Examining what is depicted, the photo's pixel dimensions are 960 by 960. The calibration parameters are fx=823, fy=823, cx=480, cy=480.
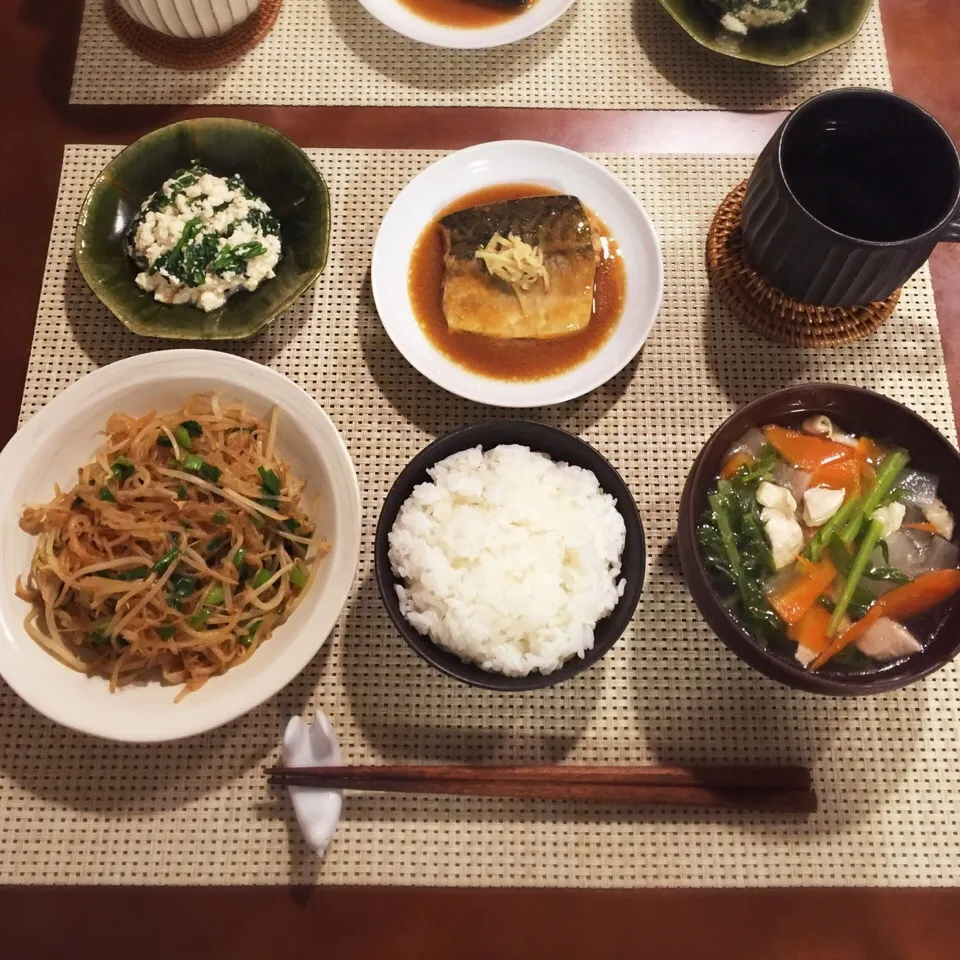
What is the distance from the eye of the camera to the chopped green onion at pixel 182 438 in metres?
1.69

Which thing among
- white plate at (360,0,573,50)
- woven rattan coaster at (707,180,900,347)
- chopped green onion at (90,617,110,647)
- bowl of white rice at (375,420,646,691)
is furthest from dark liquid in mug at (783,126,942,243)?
chopped green onion at (90,617,110,647)

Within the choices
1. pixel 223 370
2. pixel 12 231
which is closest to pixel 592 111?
pixel 223 370

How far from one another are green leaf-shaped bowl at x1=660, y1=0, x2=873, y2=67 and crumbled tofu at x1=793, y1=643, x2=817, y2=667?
1489 millimetres

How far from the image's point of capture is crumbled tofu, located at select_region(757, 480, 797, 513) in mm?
1639

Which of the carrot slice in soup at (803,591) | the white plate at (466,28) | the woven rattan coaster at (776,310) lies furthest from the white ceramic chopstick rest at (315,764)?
the white plate at (466,28)

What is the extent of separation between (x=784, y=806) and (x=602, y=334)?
1.09 m

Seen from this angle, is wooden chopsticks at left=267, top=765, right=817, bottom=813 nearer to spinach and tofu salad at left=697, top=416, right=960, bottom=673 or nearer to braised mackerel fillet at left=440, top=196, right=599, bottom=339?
spinach and tofu salad at left=697, top=416, right=960, bottom=673

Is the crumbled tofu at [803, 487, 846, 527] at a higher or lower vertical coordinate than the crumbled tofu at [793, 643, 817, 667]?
higher

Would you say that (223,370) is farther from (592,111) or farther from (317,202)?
(592,111)

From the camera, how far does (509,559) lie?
1.59 meters

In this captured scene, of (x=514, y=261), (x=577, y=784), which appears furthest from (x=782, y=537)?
(x=514, y=261)

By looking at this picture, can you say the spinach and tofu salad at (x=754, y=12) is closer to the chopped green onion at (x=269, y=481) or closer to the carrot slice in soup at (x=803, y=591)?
the carrot slice in soup at (x=803, y=591)

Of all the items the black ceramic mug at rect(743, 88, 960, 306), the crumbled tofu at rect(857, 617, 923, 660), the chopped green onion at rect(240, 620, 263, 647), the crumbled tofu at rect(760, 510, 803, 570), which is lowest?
the chopped green onion at rect(240, 620, 263, 647)

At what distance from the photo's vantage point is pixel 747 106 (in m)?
2.21
